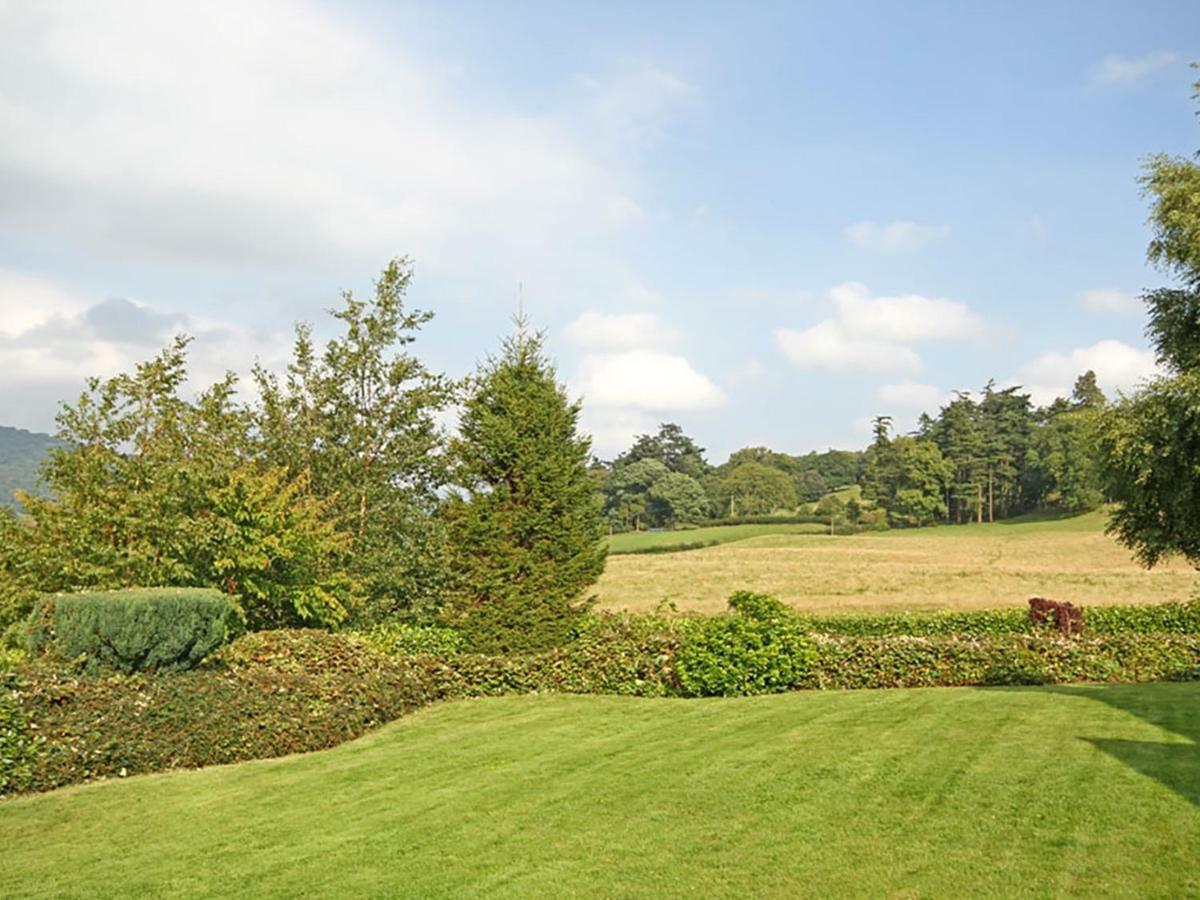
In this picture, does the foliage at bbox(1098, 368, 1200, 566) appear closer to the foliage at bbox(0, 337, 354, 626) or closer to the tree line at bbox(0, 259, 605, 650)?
the tree line at bbox(0, 259, 605, 650)

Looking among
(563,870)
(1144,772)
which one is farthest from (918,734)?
(563,870)

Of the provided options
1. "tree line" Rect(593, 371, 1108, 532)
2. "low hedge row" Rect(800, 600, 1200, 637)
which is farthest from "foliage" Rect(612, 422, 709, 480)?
"low hedge row" Rect(800, 600, 1200, 637)

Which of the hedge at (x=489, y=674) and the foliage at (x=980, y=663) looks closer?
the hedge at (x=489, y=674)

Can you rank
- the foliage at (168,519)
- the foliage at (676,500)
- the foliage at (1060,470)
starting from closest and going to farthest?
the foliage at (168,519), the foliage at (1060,470), the foliage at (676,500)

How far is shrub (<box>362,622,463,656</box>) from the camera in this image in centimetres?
1644

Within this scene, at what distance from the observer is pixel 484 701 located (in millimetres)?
14914

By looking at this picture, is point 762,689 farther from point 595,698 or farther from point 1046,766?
point 1046,766

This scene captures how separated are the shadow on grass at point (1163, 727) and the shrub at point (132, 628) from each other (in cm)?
1083

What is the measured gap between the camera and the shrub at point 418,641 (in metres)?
16.4

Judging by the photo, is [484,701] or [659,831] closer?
[659,831]

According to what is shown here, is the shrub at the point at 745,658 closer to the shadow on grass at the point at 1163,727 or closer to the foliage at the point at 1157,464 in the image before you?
the shadow on grass at the point at 1163,727

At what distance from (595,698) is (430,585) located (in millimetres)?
5946

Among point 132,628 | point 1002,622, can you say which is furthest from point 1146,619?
point 132,628

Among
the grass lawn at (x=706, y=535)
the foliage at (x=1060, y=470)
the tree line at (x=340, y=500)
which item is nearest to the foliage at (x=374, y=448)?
the tree line at (x=340, y=500)
